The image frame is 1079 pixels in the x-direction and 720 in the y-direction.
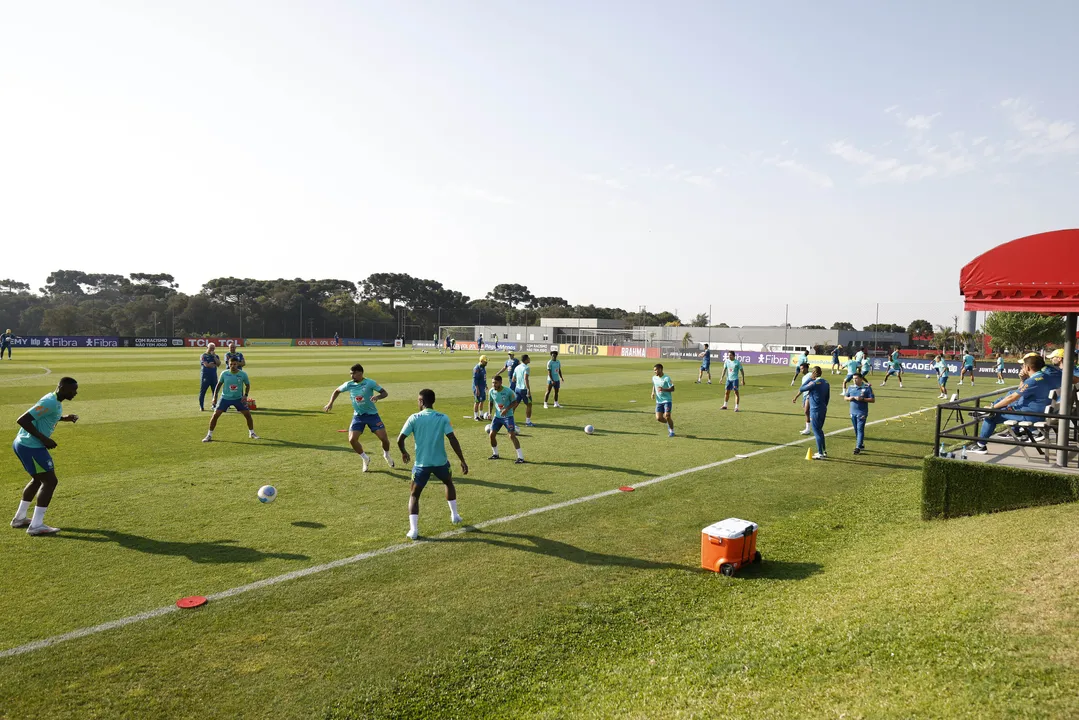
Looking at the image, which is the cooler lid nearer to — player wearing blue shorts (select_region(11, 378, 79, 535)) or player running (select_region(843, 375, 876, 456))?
player wearing blue shorts (select_region(11, 378, 79, 535))

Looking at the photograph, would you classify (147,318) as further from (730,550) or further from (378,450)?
(730,550)

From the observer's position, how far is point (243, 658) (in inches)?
219

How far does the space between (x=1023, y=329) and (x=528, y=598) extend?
7692 centimetres

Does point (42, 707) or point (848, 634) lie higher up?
point (848, 634)

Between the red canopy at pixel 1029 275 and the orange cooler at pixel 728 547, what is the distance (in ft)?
19.2

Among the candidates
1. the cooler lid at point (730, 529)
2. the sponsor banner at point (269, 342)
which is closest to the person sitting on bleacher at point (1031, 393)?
the cooler lid at point (730, 529)

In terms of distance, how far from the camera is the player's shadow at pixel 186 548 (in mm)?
7852

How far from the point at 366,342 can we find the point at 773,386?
76143mm

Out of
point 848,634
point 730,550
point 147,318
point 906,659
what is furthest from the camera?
point 147,318

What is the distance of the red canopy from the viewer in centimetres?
926

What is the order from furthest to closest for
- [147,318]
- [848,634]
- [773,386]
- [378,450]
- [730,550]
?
[147,318] → [773,386] → [378,450] → [730,550] → [848,634]

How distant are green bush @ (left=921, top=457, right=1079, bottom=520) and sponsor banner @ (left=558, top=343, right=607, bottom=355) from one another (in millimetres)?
59487

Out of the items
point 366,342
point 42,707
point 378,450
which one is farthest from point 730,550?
point 366,342

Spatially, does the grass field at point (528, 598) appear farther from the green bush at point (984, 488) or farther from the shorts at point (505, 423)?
the shorts at point (505, 423)
